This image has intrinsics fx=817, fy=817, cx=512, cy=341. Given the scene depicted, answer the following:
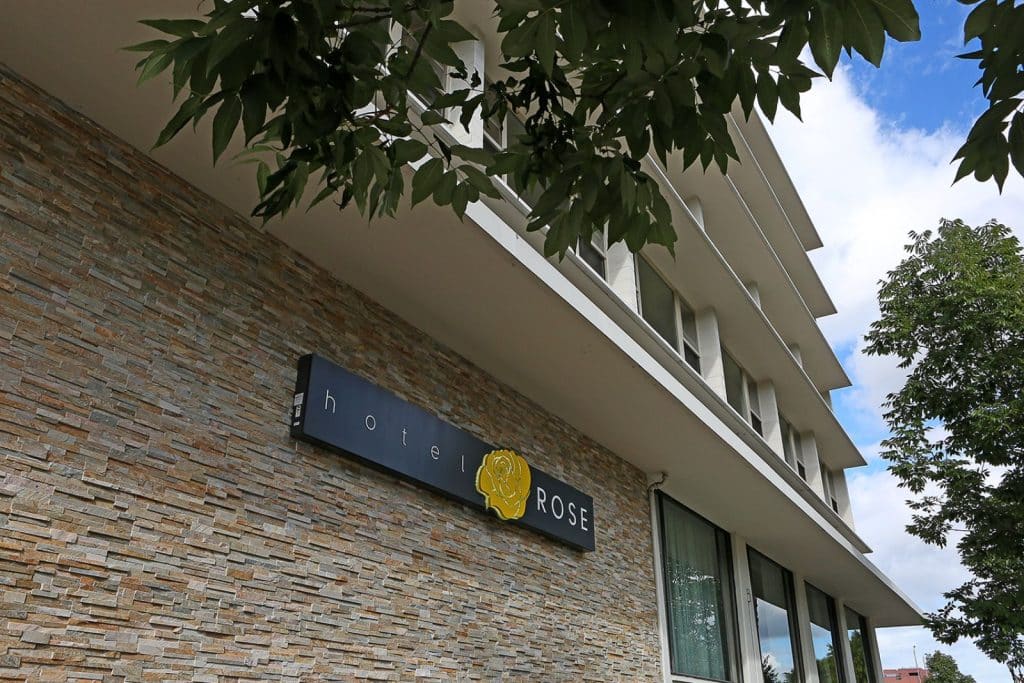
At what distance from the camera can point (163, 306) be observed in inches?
179

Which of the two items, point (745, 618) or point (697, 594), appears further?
point (745, 618)

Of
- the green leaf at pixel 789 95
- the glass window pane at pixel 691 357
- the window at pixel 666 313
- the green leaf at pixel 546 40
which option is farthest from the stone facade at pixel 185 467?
the glass window pane at pixel 691 357

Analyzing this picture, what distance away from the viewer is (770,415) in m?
12.6

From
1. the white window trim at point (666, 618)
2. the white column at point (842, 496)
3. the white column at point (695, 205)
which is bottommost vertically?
the white window trim at point (666, 618)

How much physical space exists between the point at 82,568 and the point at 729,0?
362 cm

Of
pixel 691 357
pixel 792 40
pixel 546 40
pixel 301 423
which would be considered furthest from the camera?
pixel 691 357

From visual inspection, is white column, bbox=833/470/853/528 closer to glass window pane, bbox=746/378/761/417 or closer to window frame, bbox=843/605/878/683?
window frame, bbox=843/605/878/683

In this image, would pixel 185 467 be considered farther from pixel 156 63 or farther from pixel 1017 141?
pixel 1017 141

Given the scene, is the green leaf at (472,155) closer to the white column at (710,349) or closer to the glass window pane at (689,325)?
the white column at (710,349)

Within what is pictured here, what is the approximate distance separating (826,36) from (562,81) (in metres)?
0.81

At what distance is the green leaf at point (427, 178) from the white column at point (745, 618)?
10.2m

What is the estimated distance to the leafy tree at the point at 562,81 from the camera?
1727 mm

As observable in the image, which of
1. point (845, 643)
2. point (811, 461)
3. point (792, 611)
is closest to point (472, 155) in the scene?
point (792, 611)

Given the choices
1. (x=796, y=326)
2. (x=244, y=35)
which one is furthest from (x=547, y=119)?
(x=796, y=326)
